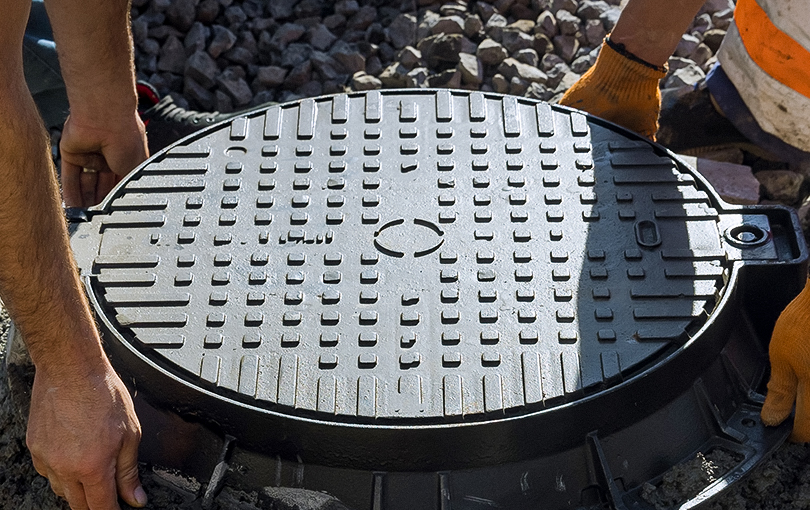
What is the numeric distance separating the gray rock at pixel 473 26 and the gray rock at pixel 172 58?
45.4 inches

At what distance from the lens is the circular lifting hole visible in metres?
1.88

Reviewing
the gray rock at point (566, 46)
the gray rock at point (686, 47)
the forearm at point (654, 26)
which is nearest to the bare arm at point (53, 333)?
the forearm at point (654, 26)

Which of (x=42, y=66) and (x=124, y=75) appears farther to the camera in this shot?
(x=42, y=66)

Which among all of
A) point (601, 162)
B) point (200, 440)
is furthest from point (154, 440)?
point (601, 162)

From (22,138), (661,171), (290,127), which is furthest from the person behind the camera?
(290,127)

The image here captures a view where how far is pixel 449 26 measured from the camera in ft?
11.4

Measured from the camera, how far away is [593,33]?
3.49 m

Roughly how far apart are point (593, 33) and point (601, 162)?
1.56 metres

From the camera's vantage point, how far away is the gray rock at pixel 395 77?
334 centimetres

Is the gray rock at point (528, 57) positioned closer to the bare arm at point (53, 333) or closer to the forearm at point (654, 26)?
the forearm at point (654, 26)

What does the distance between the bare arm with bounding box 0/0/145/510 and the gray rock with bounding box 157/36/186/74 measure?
6.81 feet

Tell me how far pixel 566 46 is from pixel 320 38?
100 cm

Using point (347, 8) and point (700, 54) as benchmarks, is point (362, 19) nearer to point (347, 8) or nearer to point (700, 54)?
Result: point (347, 8)

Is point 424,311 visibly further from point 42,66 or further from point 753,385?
point 42,66
